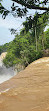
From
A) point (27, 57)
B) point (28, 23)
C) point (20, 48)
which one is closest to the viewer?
point (28, 23)

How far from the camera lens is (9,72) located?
2379 inches

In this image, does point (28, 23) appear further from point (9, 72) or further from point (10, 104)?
point (9, 72)

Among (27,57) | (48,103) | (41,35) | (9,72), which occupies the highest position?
(48,103)

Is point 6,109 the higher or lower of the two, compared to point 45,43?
higher

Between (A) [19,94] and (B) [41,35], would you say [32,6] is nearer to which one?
(A) [19,94]

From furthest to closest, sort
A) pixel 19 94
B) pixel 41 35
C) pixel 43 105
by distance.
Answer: pixel 41 35, pixel 19 94, pixel 43 105

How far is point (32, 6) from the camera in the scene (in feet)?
8.27

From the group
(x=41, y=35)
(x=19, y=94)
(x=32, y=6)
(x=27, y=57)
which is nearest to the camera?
(x=32, y=6)

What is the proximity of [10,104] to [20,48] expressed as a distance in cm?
2915

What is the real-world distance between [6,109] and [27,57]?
2725 centimetres

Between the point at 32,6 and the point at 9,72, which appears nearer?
the point at 32,6

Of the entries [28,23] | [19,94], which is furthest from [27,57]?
[28,23]

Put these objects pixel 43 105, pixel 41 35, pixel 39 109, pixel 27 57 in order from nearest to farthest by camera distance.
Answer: pixel 39 109 → pixel 43 105 → pixel 27 57 → pixel 41 35

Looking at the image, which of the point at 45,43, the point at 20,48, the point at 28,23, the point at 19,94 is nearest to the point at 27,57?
the point at 20,48
